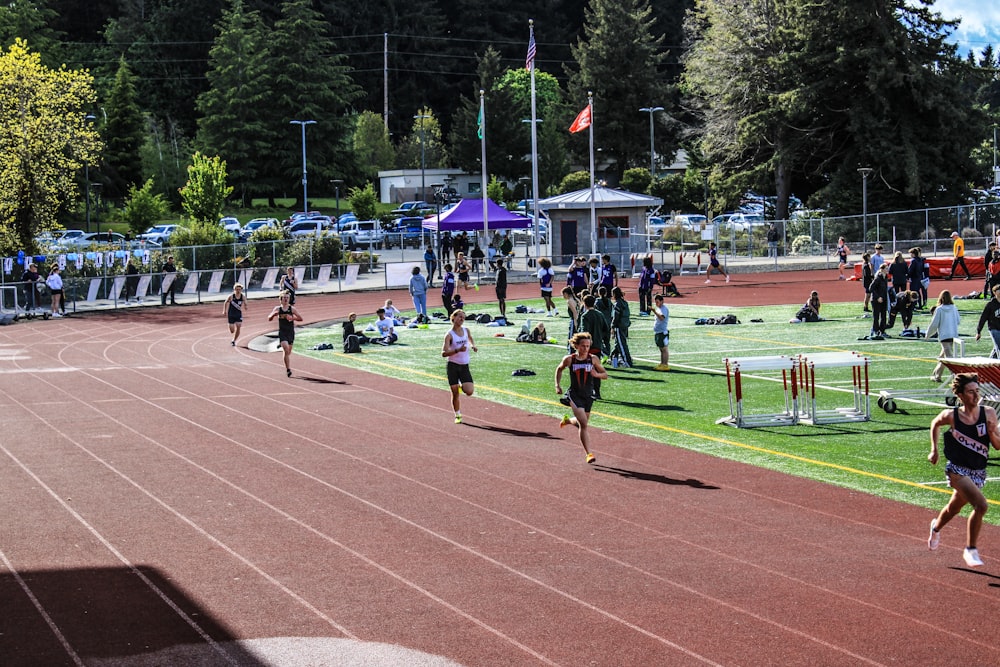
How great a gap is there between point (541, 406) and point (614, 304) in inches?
186

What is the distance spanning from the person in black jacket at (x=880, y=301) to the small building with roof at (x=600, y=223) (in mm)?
28620

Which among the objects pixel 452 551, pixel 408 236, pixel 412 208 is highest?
pixel 412 208

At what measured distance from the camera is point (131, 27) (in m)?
114

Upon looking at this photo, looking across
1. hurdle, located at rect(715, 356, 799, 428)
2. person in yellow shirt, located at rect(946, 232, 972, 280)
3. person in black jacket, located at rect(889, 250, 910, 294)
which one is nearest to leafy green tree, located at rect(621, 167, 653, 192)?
person in yellow shirt, located at rect(946, 232, 972, 280)

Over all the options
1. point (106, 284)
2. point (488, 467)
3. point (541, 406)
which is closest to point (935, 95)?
point (106, 284)

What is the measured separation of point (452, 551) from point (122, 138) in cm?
9095

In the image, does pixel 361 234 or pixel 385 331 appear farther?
pixel 361 234

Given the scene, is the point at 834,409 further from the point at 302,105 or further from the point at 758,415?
the point at 302,105

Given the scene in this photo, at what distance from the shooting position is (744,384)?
22625mm

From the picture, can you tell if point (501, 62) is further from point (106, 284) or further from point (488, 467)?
point (488, 467)

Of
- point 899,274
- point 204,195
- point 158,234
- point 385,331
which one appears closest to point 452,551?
point 385,331

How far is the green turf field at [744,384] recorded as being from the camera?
51.3 ft

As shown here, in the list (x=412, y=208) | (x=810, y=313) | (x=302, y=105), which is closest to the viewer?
(x=810, y=313)

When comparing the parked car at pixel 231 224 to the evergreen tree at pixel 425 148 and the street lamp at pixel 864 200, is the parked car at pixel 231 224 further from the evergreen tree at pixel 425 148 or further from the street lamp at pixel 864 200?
the street lamp at pixel 864 200
